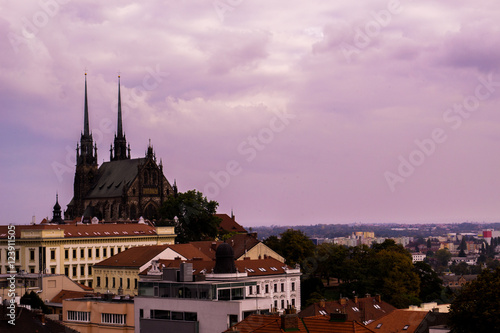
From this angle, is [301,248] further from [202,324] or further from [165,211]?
[202,324]

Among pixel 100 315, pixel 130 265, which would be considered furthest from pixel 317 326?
pixel 130 265

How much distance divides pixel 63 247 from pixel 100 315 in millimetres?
60058

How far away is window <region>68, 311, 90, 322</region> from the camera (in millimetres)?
60781

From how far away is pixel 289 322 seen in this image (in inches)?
1571

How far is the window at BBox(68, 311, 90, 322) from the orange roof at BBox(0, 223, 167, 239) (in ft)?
191

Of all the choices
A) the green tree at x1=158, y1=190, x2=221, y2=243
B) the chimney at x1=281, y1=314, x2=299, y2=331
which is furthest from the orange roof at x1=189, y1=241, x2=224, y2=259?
the chimney at x1=281, y1=314, x2=299, y2=331

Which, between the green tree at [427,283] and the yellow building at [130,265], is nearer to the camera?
the yellow building at [130,265]

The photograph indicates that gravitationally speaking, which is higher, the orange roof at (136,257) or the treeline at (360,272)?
the orange roof at (136,257)

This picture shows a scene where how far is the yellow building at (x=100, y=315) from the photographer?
58.1 m

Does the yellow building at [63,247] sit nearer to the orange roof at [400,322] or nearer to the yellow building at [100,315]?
the yellow building at [100,315]

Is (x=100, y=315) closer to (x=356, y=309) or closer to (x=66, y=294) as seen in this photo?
(x=66, y=294)

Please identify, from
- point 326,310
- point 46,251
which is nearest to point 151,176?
point 46,251

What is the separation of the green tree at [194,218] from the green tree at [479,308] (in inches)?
3483

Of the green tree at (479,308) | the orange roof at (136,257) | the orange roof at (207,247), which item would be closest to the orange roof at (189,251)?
the orange roof at (136,257)
